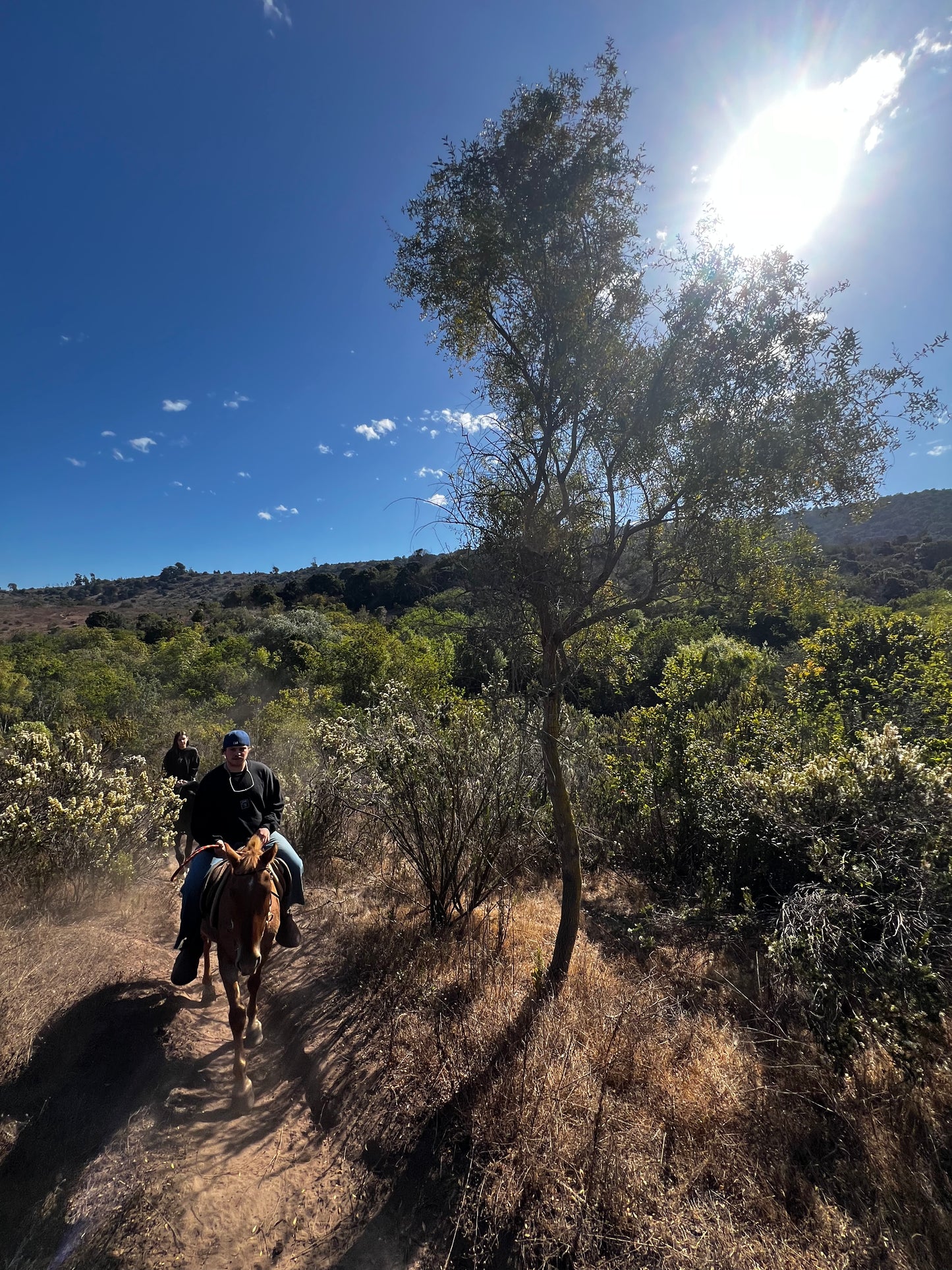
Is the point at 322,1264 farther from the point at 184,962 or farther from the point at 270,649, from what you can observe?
the point at 270,649

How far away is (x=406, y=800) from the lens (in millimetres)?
5285

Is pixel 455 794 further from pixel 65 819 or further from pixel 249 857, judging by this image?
pixel 65 819

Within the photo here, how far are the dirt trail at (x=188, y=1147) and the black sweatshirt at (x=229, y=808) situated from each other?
1.38 m

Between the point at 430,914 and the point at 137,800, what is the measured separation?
400 cm

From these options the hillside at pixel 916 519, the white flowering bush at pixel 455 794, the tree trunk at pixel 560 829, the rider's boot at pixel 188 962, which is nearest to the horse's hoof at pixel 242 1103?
the rider's boot at pixel 188 962

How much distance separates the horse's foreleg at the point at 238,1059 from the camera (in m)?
3.22

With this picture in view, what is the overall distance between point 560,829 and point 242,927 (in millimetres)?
2602

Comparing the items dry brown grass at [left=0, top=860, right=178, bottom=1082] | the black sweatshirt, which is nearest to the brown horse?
the black sweatshirt

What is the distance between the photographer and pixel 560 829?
14.5 ft

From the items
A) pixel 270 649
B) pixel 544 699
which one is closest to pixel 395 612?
pixel 270 649

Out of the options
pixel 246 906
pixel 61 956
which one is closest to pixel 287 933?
pixel 246 906

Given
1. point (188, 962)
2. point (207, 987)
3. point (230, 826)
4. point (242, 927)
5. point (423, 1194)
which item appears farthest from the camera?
point (207, 987)

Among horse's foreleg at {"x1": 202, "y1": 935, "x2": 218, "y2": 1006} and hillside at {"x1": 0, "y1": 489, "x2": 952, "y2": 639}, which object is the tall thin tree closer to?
hillside at {"x1": 0, "y1": 489, "x2": 952, "y2": 639}

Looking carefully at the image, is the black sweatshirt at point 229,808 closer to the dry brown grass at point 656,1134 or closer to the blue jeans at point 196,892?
the blue jeans at point 196,892
